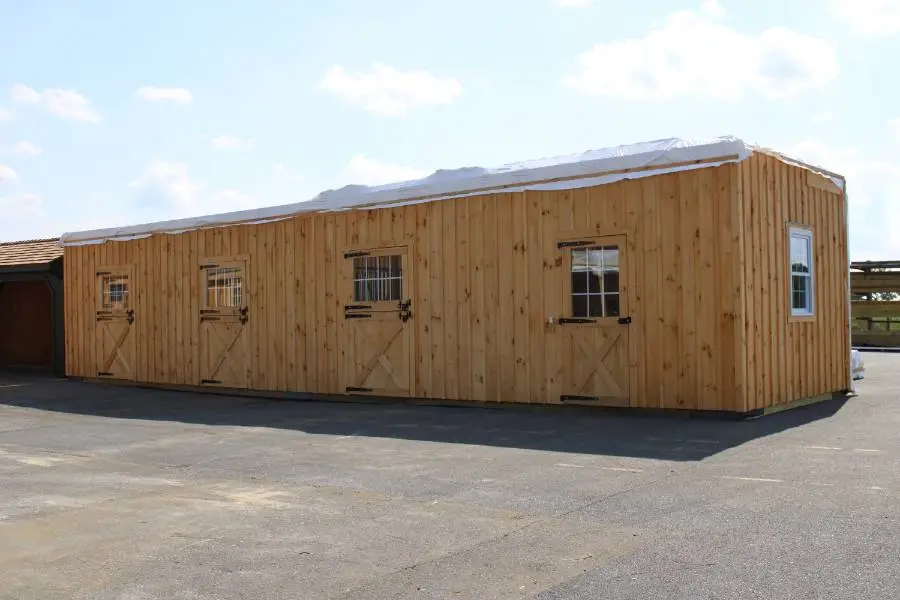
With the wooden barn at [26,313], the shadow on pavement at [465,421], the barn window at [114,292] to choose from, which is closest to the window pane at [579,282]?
the shadow on pavement at [465,421]

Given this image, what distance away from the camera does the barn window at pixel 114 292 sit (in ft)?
57.2

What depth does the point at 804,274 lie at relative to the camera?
38.9 ft

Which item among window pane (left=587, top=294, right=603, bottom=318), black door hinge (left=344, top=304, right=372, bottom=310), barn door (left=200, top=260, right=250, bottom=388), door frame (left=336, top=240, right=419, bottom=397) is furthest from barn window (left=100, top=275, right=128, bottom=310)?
window pane (left=587, top=294, right=603, bottom=318)

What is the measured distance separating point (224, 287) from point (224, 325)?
65 centimetres

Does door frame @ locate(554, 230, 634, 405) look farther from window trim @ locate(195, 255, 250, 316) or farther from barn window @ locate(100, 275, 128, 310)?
barn window @ locate(100, 275, 128, 310)

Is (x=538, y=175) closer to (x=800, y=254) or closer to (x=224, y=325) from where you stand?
(x=800, y=254)

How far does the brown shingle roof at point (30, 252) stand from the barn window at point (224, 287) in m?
4.88

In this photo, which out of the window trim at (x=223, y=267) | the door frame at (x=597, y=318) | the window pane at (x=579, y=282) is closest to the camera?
the door frame at (x=597, y=318)

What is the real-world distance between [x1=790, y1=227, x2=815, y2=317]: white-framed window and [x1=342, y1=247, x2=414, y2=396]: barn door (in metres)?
5.04

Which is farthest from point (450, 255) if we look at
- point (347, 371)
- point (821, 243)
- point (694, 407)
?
point (821, 243)

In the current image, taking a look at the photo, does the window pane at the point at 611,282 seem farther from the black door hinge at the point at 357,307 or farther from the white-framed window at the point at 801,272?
the black door hinge at the point at 357,307

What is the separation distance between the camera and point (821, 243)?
12414mm

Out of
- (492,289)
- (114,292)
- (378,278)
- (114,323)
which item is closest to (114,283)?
(114,292)

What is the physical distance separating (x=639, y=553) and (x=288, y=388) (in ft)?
34.4
